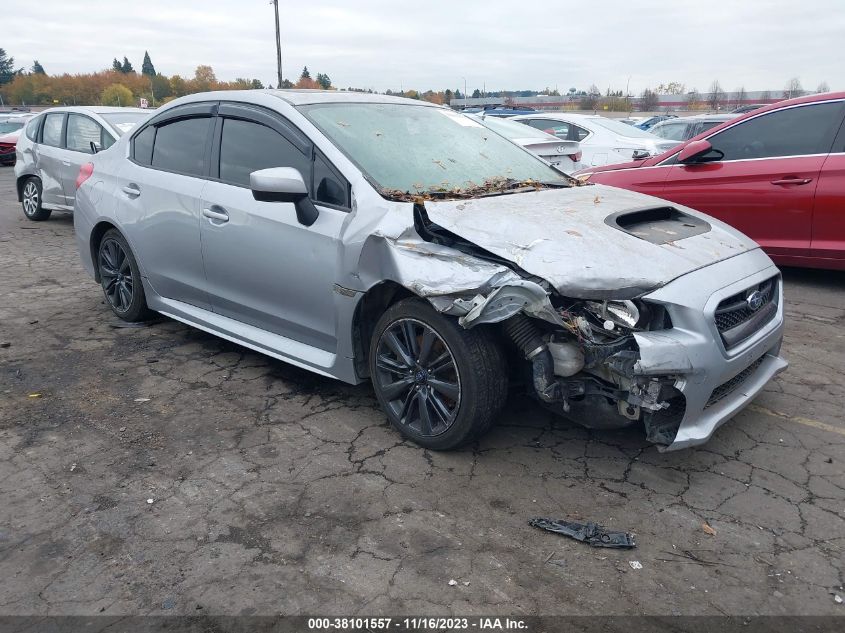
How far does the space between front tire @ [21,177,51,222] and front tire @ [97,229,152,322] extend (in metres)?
5.98

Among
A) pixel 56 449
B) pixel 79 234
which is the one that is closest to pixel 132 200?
pixel 79 234

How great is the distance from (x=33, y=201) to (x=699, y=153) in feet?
31.0

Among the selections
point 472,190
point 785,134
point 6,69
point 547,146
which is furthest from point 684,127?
point 6,69

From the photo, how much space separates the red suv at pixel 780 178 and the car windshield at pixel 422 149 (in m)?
2.63

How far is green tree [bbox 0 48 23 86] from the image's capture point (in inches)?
4075

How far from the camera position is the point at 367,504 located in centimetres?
297

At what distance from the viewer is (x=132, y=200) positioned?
484 centimetres

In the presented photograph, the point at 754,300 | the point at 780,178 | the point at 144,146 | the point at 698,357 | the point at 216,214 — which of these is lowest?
the point at 698,357

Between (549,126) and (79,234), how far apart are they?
755 cm

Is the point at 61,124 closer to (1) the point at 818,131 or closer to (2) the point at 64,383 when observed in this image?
(2) the point at 64,383

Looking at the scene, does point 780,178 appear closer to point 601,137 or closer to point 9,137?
point 601,137

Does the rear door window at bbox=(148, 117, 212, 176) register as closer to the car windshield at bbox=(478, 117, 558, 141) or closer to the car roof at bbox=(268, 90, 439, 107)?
the car roof at bbox=(268, 90, 439, 107)

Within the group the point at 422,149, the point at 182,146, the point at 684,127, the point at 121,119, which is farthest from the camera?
the point at 684,127

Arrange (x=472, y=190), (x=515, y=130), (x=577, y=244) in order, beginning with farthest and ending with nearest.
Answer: (x=515, y=130)
(x=472, y=190)
(x=577, y=244)
